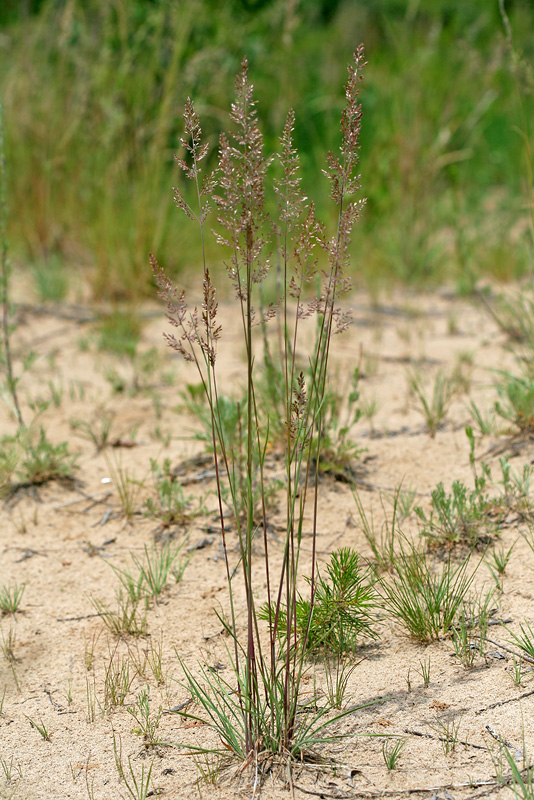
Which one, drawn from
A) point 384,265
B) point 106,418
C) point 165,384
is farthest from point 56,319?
point 384,265

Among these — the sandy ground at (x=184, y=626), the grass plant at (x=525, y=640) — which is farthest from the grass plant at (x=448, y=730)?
the grass plant at (x=525, y=640)

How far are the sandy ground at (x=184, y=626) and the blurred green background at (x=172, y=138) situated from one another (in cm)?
108

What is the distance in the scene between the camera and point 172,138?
5938 millimetres

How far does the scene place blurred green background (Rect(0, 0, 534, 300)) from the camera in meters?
4.60

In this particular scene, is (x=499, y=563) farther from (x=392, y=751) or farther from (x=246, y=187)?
(x=246, y=187)

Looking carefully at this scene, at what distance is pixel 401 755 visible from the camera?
5.10 feet

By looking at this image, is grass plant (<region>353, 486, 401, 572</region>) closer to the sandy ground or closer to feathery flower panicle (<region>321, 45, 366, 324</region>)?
the sandy ground

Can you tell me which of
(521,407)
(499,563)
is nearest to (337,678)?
(499,563)

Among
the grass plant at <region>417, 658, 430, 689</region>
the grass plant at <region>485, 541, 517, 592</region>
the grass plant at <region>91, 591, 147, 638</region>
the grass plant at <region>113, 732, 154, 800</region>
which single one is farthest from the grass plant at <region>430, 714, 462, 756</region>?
the grass plant at <region>91, 591, 147, 638</region>

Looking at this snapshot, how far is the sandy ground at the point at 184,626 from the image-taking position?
61.2 inches

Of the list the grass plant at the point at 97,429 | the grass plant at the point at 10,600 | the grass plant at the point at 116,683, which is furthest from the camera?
the grass plant at the point at 97,429

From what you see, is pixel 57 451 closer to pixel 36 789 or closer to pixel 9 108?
pixel 36 789

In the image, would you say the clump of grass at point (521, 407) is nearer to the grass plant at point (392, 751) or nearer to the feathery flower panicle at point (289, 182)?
the grass plant at point (392, 751)

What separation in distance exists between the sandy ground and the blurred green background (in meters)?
1.08
